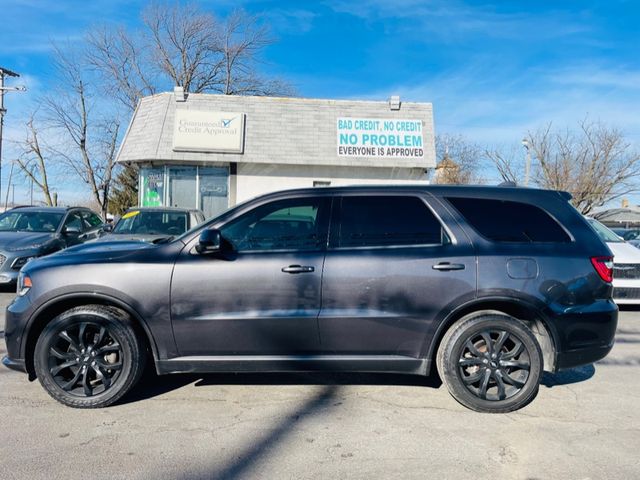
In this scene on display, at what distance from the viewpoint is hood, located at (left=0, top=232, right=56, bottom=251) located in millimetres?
8516

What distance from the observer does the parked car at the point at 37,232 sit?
27.3ft

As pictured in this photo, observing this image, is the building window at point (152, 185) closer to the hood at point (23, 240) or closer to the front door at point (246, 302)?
the hood at point (23, 240)

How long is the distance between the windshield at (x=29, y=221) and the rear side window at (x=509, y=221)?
8.95 meters

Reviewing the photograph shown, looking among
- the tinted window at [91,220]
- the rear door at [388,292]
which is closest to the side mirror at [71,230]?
the tinted window at [91,220]

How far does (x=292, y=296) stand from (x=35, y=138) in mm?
33642

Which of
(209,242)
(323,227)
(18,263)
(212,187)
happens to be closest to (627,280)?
(323,227)

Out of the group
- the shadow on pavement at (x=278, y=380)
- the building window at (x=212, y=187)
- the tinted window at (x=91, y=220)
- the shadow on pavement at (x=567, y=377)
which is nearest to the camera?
the shadow on pavement at (x=278, y=380)

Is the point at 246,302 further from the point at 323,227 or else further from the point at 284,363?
the point at 323,227

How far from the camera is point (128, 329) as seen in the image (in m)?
3.75

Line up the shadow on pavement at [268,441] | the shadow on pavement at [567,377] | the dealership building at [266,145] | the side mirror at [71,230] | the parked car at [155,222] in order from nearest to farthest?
the shadow on pavement at [268,441]
the shadow on pavement at [567,377]
the parked car at [155,222]
the side mirror at [71,230]
the dealership building at [266,145]

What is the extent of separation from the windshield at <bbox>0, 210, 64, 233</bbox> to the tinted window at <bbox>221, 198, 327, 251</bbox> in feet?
24.9

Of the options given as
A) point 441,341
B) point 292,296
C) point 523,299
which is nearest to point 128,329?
point 292,296

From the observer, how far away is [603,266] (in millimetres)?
3908

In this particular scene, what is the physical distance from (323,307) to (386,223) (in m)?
0.89
